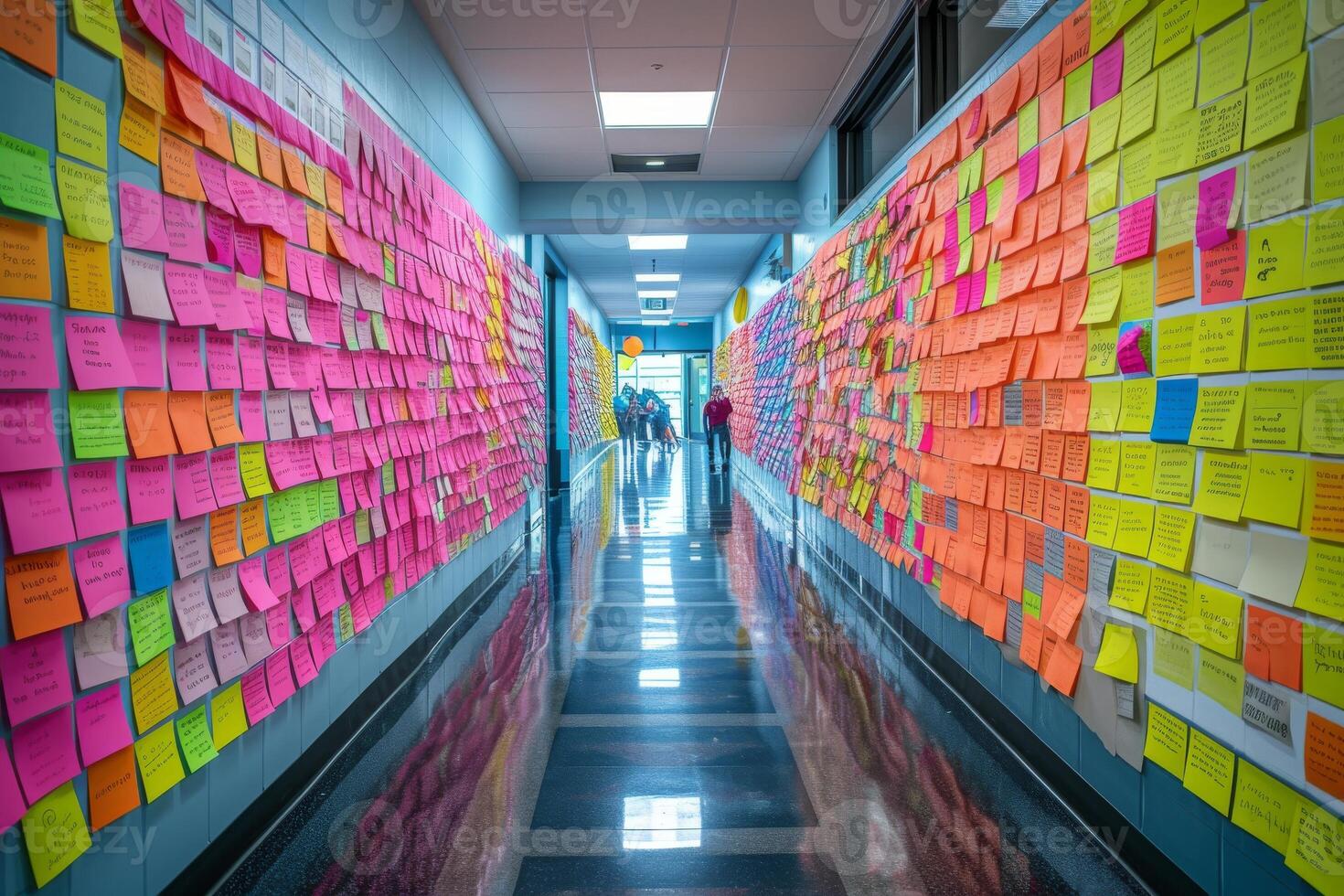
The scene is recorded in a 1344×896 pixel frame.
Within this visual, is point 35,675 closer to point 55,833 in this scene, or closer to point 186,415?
point 55,833

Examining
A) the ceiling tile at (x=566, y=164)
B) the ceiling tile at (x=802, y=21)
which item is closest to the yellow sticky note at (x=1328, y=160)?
the ceiling tile at (x=802, y=21)

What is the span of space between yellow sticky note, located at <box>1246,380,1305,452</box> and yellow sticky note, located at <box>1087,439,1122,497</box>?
1.46ft

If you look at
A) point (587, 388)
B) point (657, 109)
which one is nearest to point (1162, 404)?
point (657, 109)

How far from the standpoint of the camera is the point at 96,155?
1.42 m

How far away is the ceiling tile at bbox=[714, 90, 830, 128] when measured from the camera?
4.68 meters

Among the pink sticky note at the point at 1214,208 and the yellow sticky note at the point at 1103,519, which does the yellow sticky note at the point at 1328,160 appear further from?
the yellow sticky note at the point at 1103,519

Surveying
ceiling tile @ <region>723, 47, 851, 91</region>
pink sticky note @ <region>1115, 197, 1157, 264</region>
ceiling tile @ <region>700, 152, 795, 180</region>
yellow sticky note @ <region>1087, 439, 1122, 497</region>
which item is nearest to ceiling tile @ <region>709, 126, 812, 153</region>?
ceiling tile @ <region>700, 152, 795, 180</region>

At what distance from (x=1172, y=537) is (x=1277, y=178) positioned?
2.28 ft

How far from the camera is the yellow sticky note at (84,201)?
4.40 feet

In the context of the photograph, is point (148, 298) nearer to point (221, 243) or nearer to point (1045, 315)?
point (221, 243)

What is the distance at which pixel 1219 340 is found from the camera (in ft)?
5.05

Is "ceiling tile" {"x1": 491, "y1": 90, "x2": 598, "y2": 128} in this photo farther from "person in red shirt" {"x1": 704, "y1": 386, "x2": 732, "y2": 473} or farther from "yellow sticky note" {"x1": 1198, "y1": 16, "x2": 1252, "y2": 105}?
"person in red shirt" {"x1": 704, "y1": 386, "x2": 732, "y2": 473}

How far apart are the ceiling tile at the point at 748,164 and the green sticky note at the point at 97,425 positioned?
16.1 ft

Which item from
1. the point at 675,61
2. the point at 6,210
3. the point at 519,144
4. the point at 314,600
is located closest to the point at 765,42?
the point at 675,61
